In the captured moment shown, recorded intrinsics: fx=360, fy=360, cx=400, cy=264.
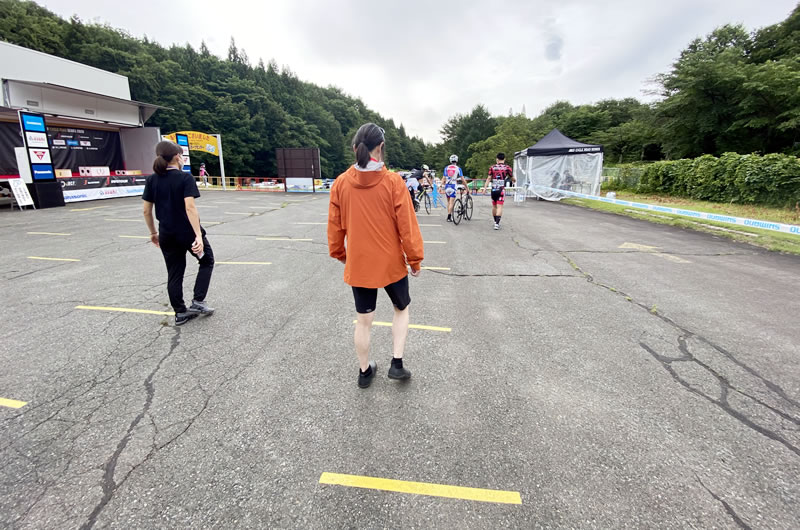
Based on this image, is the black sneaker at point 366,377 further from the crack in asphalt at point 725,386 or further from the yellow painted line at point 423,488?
the crack in asphalt at point 725,386

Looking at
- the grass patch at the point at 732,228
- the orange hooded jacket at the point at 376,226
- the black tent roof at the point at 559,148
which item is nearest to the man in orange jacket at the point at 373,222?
the orange hooded jacket at the point at 376,226

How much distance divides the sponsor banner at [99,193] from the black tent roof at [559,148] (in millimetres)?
21864

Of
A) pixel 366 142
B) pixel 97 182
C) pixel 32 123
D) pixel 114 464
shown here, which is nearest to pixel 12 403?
pixel 114 464

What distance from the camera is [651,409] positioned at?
2641mm

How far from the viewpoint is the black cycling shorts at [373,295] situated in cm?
271

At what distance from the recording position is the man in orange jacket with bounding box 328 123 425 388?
2.56m

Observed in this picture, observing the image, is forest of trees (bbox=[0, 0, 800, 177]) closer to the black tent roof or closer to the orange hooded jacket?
the black tent roof

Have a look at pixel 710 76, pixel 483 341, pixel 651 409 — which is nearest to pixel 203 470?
pixel 483 341

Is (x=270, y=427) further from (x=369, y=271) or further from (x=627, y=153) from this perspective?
(x=627, y=153)

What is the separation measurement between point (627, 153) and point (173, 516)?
5813 cm

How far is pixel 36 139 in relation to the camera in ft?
46.8

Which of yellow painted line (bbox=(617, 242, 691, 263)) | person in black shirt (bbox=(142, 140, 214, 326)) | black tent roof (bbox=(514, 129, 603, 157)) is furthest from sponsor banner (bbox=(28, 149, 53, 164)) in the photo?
black tent roof (bbox=(514, 129, 603, 157))

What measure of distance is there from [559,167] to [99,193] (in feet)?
78.1

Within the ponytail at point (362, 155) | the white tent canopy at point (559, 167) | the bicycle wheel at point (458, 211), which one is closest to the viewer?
the ponytail at point (362, 155)
